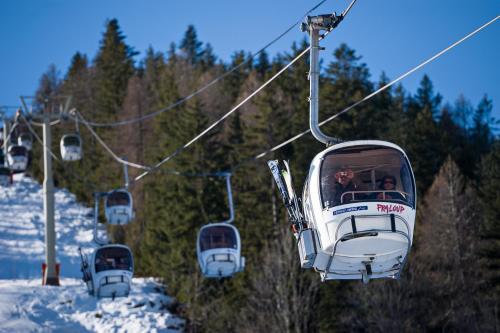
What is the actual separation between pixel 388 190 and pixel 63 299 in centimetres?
2444

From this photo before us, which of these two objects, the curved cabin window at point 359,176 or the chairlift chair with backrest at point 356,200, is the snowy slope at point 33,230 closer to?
the chairlift chair with backrest at point 356,200

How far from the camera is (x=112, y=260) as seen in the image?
75.3 feet

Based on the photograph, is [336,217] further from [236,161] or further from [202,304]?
[236,161]

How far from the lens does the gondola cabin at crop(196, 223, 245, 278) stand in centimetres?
2134

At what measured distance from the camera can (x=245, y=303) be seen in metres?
36.8

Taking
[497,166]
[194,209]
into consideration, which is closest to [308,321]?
[194,209]

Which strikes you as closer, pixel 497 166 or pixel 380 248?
pixel 380 248

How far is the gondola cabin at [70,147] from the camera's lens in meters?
34.2

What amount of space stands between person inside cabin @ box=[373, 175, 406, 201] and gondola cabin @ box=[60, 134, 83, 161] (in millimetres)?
25327

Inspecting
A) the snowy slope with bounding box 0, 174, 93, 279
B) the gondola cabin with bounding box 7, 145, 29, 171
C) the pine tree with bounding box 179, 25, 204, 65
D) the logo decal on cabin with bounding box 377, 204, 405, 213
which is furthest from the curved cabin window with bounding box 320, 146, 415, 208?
the pine tree with bounding box 179, 25, 204, 65

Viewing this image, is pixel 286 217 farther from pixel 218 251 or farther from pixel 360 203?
pixel 360 203

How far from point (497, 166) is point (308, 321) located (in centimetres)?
1454

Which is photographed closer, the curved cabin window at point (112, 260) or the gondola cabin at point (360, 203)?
the gondola cabin at point (360, 203)

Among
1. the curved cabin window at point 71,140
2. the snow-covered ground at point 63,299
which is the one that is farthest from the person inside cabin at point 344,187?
the curved cabin window at point 71,140
